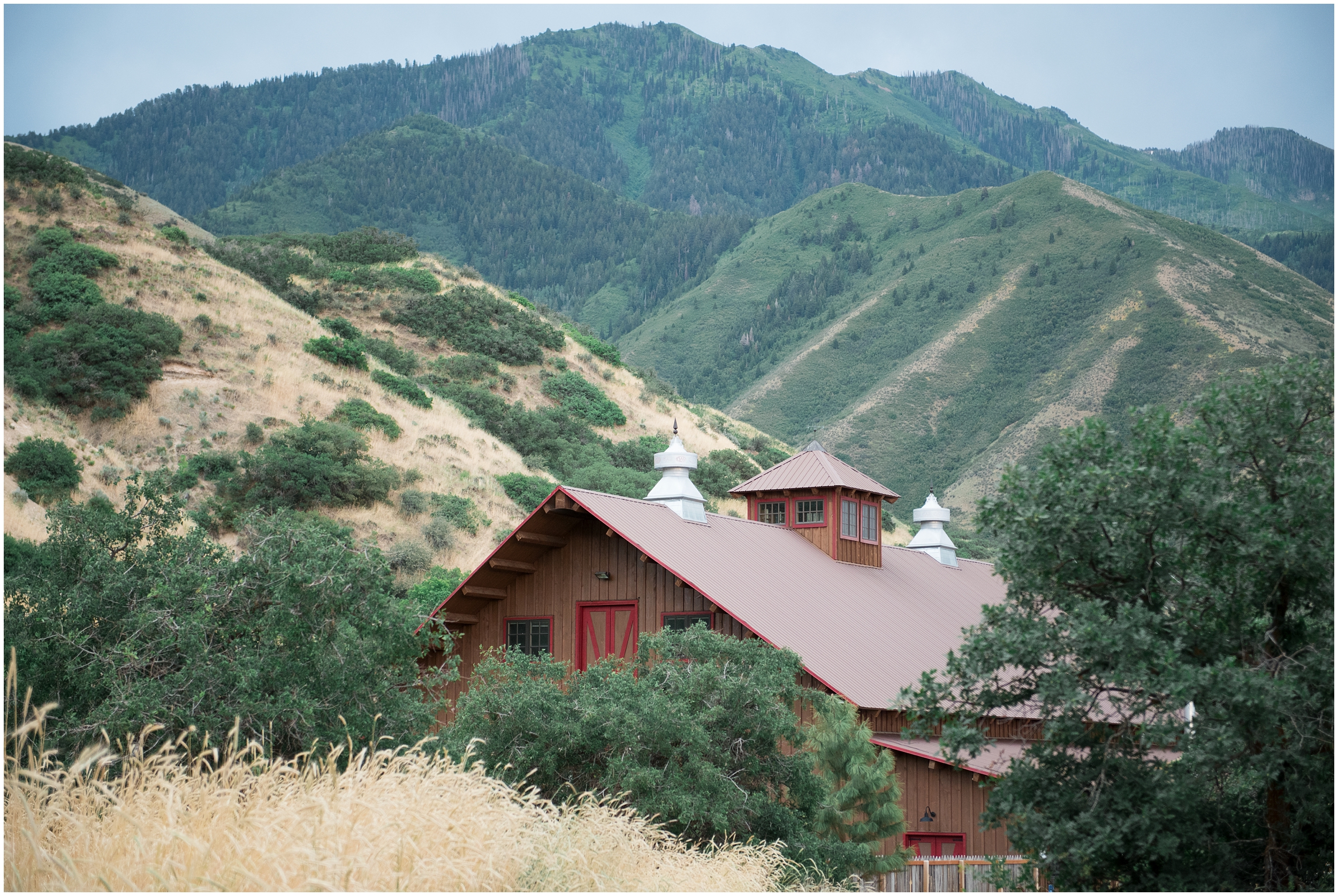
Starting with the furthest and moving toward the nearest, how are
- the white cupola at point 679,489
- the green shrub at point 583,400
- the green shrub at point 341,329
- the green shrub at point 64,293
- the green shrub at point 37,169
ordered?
the green shrub at point 583,400, the green shrub at point 341,329, the green shrub at point 37,169, the green shrub at point 64,293, the white cupola at point 679,489

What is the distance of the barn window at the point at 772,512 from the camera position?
1115 inches

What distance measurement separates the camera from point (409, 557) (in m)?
35.1

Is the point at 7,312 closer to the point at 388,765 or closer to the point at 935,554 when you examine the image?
the point at 935,554

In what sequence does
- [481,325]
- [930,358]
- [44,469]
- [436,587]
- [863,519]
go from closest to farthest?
1. [863,519]
2. [436,587]
3. [44,469]
4. [481,325]
5. [930,358]

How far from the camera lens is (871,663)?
21.3 meters

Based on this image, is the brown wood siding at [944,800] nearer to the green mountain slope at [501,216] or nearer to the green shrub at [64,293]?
the green shrub at [64,293]

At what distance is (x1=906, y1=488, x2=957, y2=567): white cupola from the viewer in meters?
32.6

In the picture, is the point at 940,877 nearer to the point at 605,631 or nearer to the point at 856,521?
the point at 605,631

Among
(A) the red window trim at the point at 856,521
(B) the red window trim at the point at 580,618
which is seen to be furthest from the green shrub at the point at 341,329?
(B) the red window trim at the point at 580,618

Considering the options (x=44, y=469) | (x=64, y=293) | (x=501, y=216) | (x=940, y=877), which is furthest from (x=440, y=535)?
(x=501, y=216)

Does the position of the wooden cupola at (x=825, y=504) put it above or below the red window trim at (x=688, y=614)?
above

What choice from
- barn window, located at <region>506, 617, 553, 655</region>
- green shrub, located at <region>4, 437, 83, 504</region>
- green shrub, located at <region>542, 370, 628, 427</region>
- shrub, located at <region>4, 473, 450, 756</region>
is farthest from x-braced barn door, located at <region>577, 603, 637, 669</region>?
green shrub, located at <region>542, 370, 628, 427</region>

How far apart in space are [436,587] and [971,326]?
278ft

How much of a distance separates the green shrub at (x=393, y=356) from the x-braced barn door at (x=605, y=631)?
3397cm
